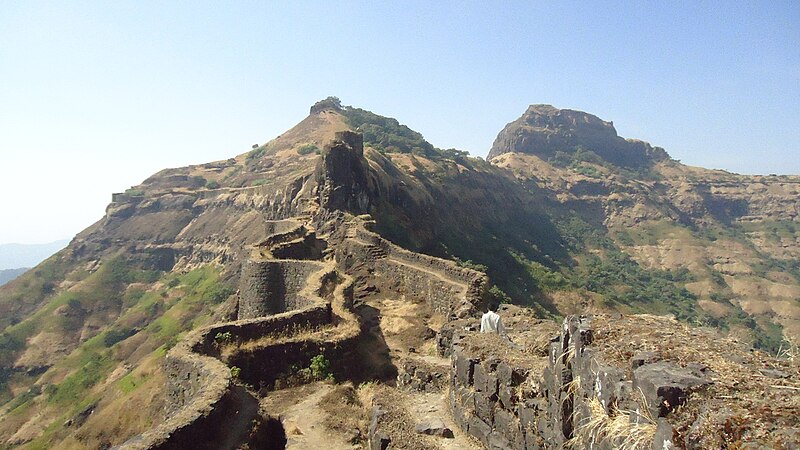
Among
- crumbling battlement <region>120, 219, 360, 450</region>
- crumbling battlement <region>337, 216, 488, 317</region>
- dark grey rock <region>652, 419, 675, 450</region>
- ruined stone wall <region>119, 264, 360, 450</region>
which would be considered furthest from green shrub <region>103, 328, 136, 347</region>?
dark grey rock <region>652, 419, 675, 450</region>

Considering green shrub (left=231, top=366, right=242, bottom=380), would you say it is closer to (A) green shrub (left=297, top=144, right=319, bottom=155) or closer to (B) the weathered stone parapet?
(B) the weathered stone parapet

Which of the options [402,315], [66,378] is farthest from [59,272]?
[402,315]

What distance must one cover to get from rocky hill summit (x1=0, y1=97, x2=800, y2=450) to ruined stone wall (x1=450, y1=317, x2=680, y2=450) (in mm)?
31

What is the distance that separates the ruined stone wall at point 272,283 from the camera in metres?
20.8

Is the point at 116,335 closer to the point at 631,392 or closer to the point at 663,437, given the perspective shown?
the point at 631,392

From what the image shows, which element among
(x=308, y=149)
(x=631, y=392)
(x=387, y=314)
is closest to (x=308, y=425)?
(x=631, y=392)

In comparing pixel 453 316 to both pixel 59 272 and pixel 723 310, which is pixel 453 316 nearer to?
pixel 59 272

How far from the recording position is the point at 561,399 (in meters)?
6.02

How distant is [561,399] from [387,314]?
16.7m

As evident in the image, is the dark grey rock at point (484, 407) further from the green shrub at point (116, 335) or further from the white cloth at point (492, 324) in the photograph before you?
the green shrub at point (116, 335)

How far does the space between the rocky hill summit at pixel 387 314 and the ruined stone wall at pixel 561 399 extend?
1.2 inches

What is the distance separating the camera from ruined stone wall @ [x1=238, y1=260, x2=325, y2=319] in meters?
20.8

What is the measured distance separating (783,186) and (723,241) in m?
47.1

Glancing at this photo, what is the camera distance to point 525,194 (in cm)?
13312
